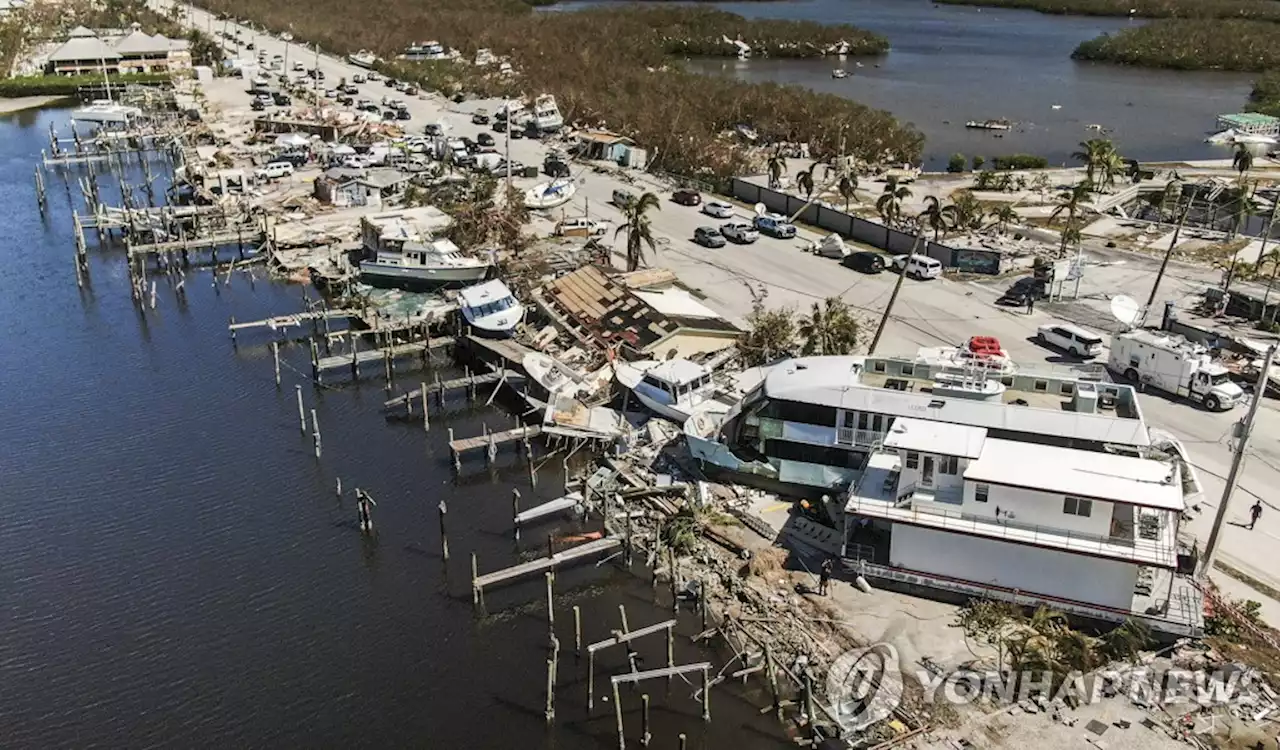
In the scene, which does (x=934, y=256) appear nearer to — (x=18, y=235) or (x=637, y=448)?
(x=637, y=448)

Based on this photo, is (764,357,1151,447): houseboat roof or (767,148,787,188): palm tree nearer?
(764,357,1151,447): houseboat roof

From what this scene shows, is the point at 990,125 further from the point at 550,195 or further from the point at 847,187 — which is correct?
the point at 550,195

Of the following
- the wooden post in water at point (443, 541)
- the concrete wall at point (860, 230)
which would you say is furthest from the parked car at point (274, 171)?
the wooden post in water at point (443, 541)

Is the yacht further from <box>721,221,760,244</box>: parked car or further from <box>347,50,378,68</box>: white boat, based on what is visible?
<box>347,50,378,68</box>: white boat

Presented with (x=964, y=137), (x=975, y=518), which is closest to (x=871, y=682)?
(x=975, y=518)

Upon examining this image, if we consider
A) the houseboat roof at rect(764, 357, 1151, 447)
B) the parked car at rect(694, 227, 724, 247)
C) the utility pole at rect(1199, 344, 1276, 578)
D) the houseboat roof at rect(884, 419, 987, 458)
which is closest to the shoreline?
the parked car at rect(694, 227, 724, 247)

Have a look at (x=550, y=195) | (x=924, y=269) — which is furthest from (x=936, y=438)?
(x=550, y=195)

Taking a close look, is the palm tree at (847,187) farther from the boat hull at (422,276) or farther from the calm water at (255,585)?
the calm water at (255,585)
